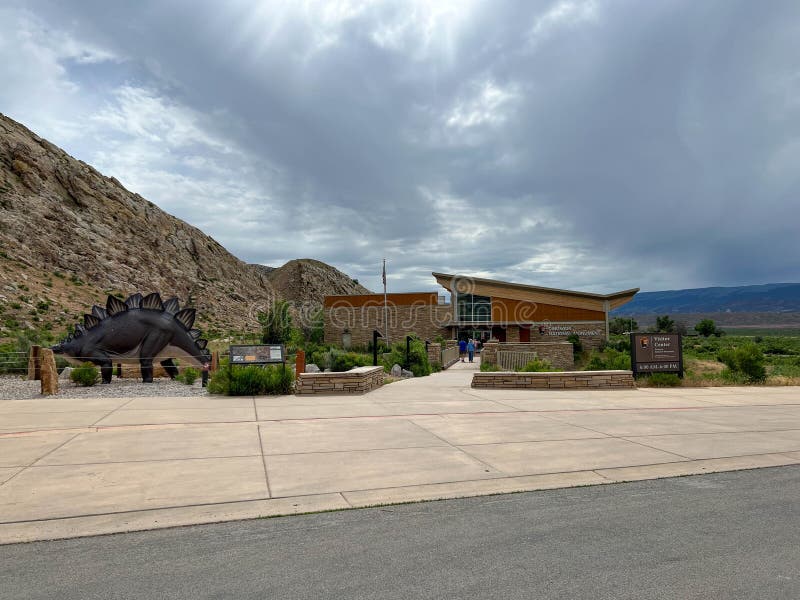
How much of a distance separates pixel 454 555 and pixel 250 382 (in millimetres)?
9749

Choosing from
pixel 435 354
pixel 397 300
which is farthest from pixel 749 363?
pixel 397 300

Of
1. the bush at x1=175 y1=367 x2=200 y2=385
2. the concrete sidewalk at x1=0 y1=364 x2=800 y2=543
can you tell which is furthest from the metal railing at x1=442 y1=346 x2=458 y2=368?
the concrete sidewalk at x1=0 y1=364 x2=800 y2=543

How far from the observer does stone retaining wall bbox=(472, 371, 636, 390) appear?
1488cm

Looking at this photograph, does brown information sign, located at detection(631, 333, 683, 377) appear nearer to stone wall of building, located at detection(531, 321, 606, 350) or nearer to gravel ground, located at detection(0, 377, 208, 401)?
gravel ground, located at detection(0, 377, 208, 401)

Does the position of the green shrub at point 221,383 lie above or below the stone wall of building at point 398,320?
below

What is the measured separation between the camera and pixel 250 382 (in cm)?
1323

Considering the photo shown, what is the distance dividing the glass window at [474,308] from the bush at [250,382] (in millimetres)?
38402

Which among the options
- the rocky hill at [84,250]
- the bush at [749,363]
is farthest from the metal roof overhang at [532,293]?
the bush at [749,363]

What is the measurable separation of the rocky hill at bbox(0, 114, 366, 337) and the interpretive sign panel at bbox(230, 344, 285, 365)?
25.6m

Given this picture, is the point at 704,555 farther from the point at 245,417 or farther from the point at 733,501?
the point at 245,417

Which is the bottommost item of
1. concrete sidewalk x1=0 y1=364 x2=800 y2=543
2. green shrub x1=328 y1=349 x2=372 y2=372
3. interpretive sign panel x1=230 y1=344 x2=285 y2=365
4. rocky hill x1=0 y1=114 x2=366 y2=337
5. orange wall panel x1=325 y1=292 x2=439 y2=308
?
concrete sidewalk x1=0 y1=364 x2=800 y2=543

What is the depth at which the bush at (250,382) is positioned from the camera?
13195 millimetres

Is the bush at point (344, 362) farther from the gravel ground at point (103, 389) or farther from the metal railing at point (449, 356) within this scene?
the gravel ground at point (103, 389)

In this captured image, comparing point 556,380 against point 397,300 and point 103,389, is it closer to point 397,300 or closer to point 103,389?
point 103,389
